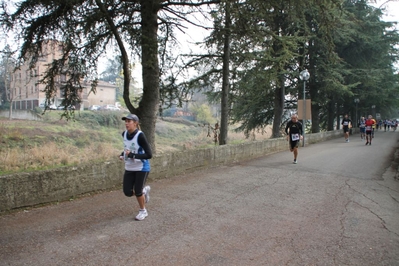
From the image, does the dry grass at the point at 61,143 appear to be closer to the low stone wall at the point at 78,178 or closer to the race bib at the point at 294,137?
the low stone wall at the point at 78,178

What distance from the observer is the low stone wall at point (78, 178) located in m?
5.17

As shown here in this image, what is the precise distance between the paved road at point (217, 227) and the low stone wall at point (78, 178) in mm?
234

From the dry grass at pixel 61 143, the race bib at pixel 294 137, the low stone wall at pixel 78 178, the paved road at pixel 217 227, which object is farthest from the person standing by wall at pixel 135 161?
the race bib at pixel 294 137

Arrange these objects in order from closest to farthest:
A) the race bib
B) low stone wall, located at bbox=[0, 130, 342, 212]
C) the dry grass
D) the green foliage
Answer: low stone wall, located at bbox=[0, 130, 342, 212], the race bib, the dry grass, the green foliage

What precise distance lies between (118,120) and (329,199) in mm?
34857

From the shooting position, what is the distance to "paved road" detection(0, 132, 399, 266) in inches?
144

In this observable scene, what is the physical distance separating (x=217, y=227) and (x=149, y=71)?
5900mm

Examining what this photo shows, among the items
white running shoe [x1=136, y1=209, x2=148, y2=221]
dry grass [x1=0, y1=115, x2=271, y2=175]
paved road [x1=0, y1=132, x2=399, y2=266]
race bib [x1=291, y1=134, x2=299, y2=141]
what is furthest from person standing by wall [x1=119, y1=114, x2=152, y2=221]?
race bib [x1=291, y1=134, x2=299, y2=141]

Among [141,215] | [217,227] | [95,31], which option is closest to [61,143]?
[95,31]

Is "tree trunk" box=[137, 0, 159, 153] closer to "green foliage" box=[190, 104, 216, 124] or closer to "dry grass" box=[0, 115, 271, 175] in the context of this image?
"dry grass" box=[0, 115, 271, 175]

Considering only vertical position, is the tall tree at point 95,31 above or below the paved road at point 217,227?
above

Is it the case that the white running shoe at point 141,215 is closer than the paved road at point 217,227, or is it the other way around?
the paved road at point 217,227

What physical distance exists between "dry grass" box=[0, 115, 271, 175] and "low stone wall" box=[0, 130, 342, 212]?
3.64 metres

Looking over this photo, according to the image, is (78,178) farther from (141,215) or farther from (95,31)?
(95,31)
